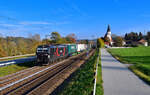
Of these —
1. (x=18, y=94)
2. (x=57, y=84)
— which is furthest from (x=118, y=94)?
(x=18, y=94)

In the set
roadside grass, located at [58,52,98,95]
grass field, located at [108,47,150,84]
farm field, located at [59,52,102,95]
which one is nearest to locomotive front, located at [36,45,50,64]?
roadside grass, located at [58,52,98,95]

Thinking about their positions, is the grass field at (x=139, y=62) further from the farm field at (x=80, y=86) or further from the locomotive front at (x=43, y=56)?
the locomotive front at (x=43, y=56)

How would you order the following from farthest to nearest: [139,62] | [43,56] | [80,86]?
1. [139,62]
2. [43,56]
3. [80,86]

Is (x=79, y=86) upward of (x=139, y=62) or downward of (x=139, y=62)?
upward

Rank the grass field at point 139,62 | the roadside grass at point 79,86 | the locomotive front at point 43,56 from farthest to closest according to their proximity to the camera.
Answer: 1. the locomotive front at point 43,56
2. the grass field at point 139,62
3. the roadside grass at point 79,86

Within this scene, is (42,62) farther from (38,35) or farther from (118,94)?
(38,35)

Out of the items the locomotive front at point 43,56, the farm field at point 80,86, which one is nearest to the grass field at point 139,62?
the farm field at point 80,86

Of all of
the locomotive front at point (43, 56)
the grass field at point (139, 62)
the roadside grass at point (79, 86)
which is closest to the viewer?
the roadside grass at point (79, 86)

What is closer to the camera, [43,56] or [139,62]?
[43,56]

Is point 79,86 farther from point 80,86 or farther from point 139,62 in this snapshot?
point 139,62

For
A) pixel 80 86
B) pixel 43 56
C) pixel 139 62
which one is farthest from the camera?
pixel 139 62

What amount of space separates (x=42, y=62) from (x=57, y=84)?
A: 25.5 ft

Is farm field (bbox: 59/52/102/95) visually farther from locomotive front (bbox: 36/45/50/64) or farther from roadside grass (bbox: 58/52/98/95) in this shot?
locomotive front (bbox: 36/45/50/64)

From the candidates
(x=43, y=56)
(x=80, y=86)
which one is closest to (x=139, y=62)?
(x=43, y=56)
